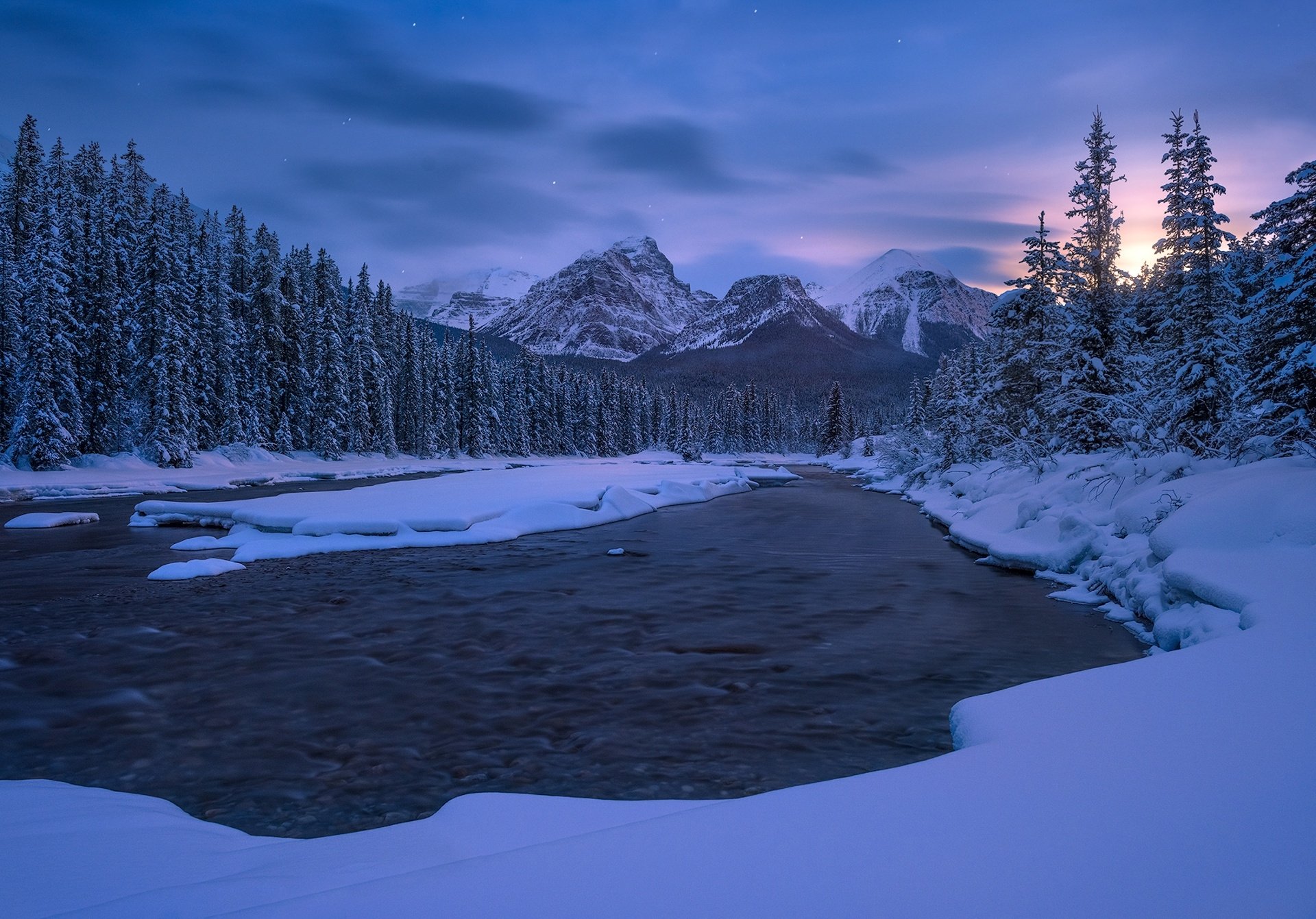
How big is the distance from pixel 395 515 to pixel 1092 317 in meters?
24.1

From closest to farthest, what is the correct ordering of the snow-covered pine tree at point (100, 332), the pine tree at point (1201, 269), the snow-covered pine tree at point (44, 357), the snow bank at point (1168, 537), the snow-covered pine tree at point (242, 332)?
1. the snow bank at point (1168, 537)
2. the pine tree at point (1201, 269)
3. the snow-covered pine tree at point (44, 357)
4. the snow-covered pine tree at point (100, 332)
5. the snow-covered pine tree at point (242, 332)

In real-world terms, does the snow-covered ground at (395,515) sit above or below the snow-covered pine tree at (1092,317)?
below

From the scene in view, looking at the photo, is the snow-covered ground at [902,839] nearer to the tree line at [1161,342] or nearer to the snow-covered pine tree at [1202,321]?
the tree line at [1161,342]

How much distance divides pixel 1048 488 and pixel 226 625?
689 inches

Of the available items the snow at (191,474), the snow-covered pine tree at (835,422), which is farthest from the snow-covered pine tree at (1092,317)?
the snow-covered pine tree at (835,422)

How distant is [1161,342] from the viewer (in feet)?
103

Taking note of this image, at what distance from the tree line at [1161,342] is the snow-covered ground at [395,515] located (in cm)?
1396

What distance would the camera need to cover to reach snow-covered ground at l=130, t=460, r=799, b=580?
51.9 feet

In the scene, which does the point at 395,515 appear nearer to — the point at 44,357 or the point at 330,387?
the point at 44,357

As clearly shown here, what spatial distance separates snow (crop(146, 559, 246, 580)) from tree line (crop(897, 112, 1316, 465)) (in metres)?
18.3

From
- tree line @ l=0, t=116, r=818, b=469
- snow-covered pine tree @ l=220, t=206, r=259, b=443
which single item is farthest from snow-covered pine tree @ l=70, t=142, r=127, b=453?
snow-covered pine tree @ l=220, t=206, r=259, b=443

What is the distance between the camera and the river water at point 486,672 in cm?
513

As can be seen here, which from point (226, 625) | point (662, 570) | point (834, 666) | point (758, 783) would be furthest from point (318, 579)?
point (758, 783)

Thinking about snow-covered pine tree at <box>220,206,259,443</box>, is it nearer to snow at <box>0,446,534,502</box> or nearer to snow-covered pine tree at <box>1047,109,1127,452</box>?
snow at <box>0,446,534,502</box>
